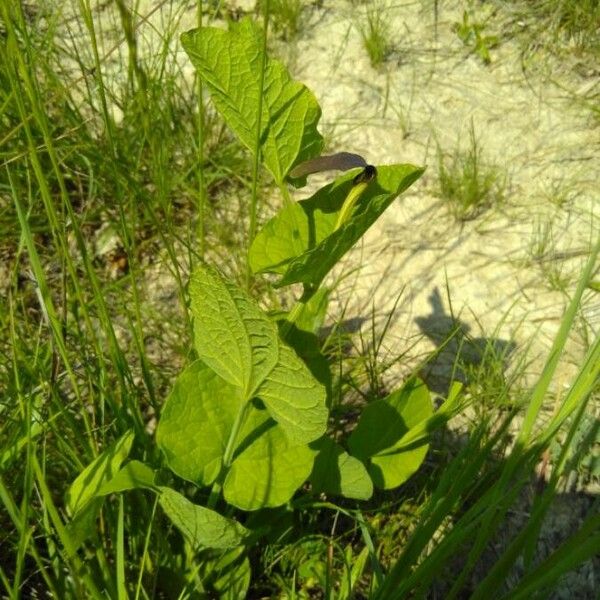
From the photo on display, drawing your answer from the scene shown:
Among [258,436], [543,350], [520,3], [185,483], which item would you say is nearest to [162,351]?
[185,483]

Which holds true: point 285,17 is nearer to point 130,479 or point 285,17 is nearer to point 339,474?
point 339,474

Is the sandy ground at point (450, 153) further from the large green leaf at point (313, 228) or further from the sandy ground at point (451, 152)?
the large green leaf at point (313, 228)

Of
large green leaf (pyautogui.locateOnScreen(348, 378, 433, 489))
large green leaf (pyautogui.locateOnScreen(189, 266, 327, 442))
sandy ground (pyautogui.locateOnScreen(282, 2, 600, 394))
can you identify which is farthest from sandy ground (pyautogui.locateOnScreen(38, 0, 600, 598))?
large green leaf (pyautogui.locateOnScreen(189, 266, 327, 442))

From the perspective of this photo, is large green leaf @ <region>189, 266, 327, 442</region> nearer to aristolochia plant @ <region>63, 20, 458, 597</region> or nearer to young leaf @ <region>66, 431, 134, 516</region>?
aristolochia plant @ <region>63, 20, 458, 597</region>

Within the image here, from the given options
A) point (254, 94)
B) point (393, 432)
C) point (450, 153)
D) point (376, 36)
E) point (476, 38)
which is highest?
point (476, 38)

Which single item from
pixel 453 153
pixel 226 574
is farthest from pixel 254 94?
pixel 453 153

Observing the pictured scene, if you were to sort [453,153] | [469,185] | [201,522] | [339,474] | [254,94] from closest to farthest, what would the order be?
Answer: [254,94], [201,522], [339,474], [469,185], [453,153]
